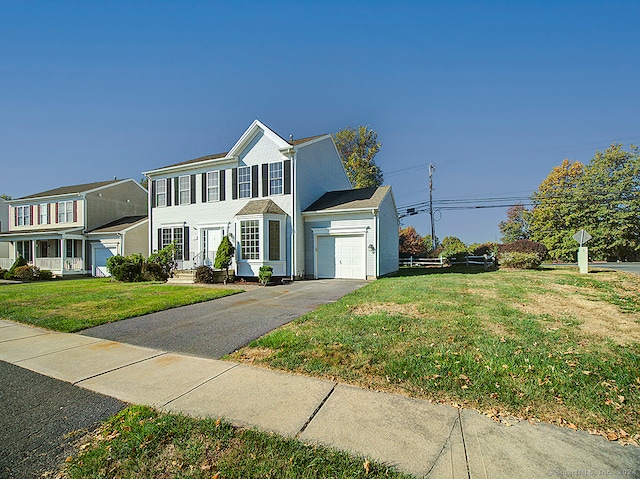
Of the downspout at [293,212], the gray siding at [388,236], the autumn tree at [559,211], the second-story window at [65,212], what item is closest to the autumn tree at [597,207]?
the autumn tree at [559,211]

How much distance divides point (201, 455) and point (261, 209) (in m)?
13.6

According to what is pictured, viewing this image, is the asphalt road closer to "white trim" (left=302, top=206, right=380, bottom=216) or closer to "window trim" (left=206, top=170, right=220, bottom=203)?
"white trim" (left=302, top=206, right=380, bottom=216)

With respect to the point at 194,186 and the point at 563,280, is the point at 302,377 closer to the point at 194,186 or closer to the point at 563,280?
the point at 563,280

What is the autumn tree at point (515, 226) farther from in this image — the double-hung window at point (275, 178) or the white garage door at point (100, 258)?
the white garage door at point (100, 258)

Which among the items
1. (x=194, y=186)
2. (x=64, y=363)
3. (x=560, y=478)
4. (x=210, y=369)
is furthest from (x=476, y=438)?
(x=194, y=186)

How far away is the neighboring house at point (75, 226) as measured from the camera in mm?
23453

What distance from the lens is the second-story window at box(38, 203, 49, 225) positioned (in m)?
26.2

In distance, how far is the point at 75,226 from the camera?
80.4 feet

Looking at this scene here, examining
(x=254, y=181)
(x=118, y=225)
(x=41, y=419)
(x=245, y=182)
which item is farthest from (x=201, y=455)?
(x=118, y=225)

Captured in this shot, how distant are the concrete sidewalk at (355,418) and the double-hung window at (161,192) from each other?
646 inches

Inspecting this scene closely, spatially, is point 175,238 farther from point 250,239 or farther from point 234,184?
point 250,239

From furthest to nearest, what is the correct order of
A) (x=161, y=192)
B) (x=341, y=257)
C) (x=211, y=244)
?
(x=161, y=192)
(x=211, y=244)
(x=341, y=257)

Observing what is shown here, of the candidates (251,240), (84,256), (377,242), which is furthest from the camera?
(84,256)

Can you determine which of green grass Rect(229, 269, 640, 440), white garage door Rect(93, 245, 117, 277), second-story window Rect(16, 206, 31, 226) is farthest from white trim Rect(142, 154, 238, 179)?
second-story window Rect(16, 206, 31, 226)
